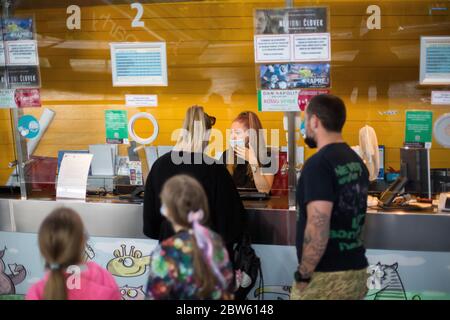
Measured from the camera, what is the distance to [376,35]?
462 cm

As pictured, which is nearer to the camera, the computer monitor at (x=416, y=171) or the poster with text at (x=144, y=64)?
the computer monitor at (x=416, y=171)

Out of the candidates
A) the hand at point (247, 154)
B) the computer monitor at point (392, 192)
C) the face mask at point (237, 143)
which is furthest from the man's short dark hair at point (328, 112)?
the face mask at point (237, 143)

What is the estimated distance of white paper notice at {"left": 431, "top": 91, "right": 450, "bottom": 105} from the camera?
12.7ft

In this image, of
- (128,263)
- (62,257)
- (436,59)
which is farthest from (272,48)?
(62,257)

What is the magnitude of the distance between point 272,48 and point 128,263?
66.7 inches

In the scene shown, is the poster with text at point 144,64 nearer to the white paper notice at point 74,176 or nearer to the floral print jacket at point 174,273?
the white paper notice at point 74,176

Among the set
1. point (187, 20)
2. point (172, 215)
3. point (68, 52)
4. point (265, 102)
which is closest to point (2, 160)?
point (68, 52)

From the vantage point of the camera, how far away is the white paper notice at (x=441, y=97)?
386 centimetres

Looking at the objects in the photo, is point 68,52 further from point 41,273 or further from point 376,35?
point 376,35

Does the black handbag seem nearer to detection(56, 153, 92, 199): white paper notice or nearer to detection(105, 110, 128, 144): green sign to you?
detection(56, 153, 92, 199): white paper notice

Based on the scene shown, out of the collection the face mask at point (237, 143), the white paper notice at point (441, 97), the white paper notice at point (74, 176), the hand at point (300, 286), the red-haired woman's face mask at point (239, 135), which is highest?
the white paper notice at point (441, 97)

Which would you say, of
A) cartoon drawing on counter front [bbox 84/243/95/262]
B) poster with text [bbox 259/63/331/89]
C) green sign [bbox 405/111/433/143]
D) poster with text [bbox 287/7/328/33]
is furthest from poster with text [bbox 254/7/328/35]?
cartoon drawing on counter front [bbox 84/243/95/262]

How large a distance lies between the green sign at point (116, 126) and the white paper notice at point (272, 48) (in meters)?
1.40

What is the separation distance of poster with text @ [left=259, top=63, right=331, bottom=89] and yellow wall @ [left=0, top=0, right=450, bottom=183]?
1.12 metres
